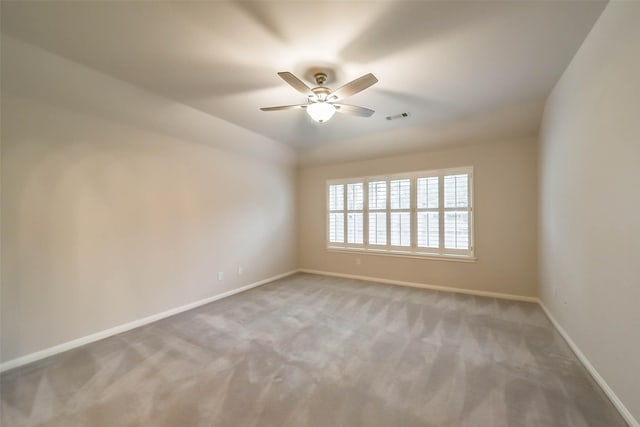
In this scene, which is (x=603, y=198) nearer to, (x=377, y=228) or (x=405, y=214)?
(x=405, y=214)

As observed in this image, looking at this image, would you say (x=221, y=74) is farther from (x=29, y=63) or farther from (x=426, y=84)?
(x=426, y=84)

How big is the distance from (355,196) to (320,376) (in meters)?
3.83

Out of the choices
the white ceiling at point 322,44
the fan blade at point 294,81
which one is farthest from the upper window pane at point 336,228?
the fan blade at point 294,81

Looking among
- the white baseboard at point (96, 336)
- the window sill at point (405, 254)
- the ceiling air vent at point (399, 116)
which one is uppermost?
the ceiling air vent at point (399, 116)

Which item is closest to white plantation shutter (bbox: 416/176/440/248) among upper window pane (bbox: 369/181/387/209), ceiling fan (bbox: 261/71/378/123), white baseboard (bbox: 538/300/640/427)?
upper window pane (bbox: 369/181/387/209)

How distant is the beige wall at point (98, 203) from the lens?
228 cm

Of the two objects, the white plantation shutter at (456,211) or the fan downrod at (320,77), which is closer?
the fan downrod at (320,77)

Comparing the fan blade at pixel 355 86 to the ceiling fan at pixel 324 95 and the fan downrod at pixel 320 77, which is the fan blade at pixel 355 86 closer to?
the ceiling fan at pixel 324 95

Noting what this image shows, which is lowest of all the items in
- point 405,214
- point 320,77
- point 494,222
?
point 494,222

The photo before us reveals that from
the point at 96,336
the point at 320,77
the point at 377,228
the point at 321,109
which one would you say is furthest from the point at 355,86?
the point at 96,336

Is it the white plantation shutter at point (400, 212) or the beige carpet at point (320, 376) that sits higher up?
the white plantation shutter at point (400, 212)

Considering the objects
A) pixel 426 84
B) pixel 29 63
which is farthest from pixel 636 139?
pixel 29 63

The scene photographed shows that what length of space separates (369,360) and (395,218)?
309 centimetres

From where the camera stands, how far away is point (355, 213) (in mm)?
5371
